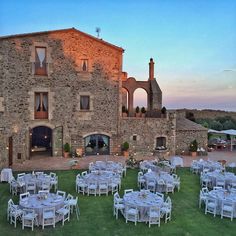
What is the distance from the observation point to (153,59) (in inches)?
1151

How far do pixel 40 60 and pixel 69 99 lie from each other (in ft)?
11.9

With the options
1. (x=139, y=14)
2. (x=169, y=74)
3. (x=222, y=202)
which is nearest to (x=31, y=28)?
(x=139, y=14)

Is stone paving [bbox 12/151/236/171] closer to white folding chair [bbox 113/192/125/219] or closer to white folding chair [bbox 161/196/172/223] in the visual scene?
white folding chair [bbox 113/192/125/219]

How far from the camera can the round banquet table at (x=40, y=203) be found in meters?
9.37

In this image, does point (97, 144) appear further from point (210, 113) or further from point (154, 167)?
point (210, 113)

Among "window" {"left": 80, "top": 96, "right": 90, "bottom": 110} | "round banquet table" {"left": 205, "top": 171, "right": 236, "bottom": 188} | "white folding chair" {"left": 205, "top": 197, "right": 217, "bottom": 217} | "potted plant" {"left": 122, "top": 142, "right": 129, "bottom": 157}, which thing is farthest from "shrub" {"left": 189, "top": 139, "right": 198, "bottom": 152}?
"white folding chair" {"left": 205, "top": 197, "right": 217, "bottom": 217}

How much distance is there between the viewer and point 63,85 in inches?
860

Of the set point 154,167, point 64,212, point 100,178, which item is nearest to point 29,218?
point 64,212

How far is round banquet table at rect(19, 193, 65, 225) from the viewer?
30.7ft

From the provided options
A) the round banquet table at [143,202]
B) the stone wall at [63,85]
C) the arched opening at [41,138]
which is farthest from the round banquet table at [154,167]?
the arched opening at [41,138]

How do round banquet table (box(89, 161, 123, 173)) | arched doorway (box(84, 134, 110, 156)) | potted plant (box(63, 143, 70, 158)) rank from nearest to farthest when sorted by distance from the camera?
round banquet table (box(89, 161, 123, 173)), potted plant (box(63, 143, 70, 158)), arched doorway (box(84, 134, 110, 156))

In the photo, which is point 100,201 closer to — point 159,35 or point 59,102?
point 59,102

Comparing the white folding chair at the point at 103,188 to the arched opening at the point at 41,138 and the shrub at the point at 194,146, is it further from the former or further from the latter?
the arched opening at the point at 41,138

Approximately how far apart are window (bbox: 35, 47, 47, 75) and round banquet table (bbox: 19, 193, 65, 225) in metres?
13.0
